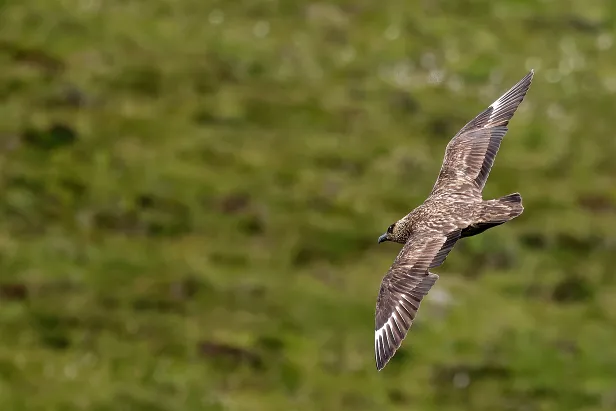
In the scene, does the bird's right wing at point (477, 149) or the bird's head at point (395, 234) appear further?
the bird's right wing at point (477, 149)

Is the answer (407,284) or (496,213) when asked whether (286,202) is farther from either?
(407,284)

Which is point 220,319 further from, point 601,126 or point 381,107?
point 601,126

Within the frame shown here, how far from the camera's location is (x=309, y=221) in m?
25.8

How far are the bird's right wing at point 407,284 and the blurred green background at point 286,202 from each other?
1013 centimetres

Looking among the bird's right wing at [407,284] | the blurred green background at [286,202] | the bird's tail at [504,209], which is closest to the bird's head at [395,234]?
the bird's right wing at [407,284]

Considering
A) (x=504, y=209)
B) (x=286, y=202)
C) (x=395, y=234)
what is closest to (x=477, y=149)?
(x=395, y=234)

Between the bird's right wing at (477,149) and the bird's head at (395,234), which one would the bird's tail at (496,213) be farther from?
the bird's right wing at (477,149)

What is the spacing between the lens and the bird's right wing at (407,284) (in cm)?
1010

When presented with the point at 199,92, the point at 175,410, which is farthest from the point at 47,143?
the point at 175,410

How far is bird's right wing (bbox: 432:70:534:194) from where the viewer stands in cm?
1233

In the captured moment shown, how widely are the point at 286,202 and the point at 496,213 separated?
1615 cm

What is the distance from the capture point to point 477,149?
12695mm

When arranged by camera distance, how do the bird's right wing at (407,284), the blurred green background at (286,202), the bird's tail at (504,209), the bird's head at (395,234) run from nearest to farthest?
the bird's right wing at (407,284) < the bird's tail at (504,209) < the bird's head at (395,234) < the blurred green background at (286,202)

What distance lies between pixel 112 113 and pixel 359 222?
739 cm
